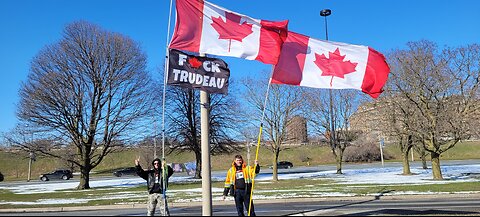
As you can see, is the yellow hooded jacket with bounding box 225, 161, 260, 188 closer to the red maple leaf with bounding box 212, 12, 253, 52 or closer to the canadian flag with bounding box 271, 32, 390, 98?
the canadian flag with bounding box 271, 32, 390, 98

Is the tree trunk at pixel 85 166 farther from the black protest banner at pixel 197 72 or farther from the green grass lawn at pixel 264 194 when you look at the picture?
the black protest banner at pixel 197 72

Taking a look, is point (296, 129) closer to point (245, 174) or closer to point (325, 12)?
point (325, 12)

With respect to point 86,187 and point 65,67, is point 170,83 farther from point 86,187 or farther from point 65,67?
point 86,187

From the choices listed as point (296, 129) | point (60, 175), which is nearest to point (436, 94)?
point (296, 129)

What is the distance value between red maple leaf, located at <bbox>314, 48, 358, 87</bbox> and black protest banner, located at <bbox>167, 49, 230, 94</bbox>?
2.52 m

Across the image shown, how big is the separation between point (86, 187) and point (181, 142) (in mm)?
9494

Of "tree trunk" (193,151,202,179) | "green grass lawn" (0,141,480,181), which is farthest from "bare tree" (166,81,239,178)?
"green grass lawn" (0,141,480,181)

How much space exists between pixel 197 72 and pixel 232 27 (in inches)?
60.3

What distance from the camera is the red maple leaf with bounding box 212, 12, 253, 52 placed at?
369 inches

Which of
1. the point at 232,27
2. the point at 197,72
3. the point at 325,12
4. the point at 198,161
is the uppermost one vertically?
the point at 325,12

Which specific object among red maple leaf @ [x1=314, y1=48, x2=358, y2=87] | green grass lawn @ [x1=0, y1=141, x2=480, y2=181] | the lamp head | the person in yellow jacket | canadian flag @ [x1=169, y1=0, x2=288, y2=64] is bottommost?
the person in yellow jacket

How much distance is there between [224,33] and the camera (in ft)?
30.9

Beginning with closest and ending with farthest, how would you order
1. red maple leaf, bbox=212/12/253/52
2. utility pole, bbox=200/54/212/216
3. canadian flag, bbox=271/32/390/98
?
utility pole, bbox=200/54/212/216 → red maple leaf, bbox=212/12/253/52 → canadian flag, bbox=271/32/390/98

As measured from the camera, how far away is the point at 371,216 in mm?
10250
